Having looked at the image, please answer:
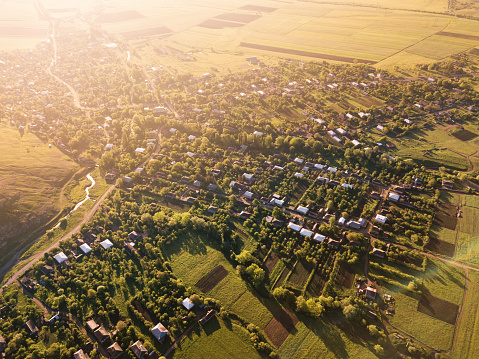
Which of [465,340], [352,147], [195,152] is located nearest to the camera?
[465,340]

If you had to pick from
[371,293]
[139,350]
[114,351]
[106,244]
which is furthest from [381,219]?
[106,244]

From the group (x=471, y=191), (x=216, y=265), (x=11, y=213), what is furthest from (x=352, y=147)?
(x=11, y=213)

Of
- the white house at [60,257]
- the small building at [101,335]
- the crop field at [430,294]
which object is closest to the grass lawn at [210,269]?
the small building at [101,335]

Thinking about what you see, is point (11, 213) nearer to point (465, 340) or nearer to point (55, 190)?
point (55, 190)

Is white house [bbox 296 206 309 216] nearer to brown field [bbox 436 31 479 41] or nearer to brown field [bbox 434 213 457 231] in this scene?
brown field [bbox 434 213 457 231]

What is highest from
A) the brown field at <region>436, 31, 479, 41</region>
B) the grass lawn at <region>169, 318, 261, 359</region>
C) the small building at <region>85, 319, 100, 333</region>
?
the brown field at <region>436, 31, 479, 41</region>

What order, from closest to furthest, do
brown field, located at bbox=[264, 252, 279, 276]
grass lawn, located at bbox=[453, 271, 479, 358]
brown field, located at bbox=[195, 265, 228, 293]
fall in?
1. grass lawn, located at bbox=[453, 271, 479, 358]
2. brown field, located at bbox=[195, 265, 228, 293]
3. brown field, located at bbox=[264, 252, 279, 276]

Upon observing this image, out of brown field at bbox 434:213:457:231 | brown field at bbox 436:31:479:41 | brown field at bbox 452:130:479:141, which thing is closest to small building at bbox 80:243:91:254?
brown field at bbox 434:213:457:231
